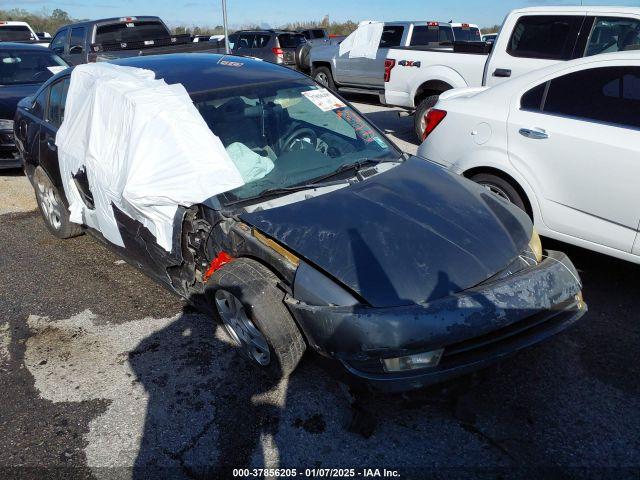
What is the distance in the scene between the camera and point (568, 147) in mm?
3850

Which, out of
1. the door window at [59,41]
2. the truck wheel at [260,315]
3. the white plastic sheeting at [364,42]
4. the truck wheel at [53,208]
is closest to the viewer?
the truck wheel at [260,315]

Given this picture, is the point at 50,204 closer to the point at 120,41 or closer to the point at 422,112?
the point at 422,112

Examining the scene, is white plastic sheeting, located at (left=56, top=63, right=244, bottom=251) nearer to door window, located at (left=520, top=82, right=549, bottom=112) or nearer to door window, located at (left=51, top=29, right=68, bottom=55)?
door window, located at (left=520, top=82, right=549, bottom=112)

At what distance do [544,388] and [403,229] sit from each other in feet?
3.88

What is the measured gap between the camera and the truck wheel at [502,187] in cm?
422

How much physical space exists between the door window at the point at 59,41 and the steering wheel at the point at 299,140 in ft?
30.5

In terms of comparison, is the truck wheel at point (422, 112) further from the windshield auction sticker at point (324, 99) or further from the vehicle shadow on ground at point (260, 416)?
the vehicle shadow on ground at point (260, 416)

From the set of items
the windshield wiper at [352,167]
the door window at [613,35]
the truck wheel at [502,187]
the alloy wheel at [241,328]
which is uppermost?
the door window at [613,35]

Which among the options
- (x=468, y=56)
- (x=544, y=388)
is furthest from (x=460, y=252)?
(x=468, y=56)

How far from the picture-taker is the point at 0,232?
5352mm

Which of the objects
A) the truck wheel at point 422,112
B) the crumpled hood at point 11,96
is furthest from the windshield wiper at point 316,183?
the crumpled hood at point 11,96

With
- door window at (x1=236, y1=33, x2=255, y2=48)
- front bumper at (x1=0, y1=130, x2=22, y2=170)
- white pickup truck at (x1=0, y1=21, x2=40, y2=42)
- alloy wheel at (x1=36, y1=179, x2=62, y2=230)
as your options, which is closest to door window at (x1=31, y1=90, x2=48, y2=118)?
alloy wheel at (x1=36, y1=179, x2=62, y2=230)

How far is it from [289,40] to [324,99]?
1221 centimetres

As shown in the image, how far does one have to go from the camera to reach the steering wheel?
365cm
